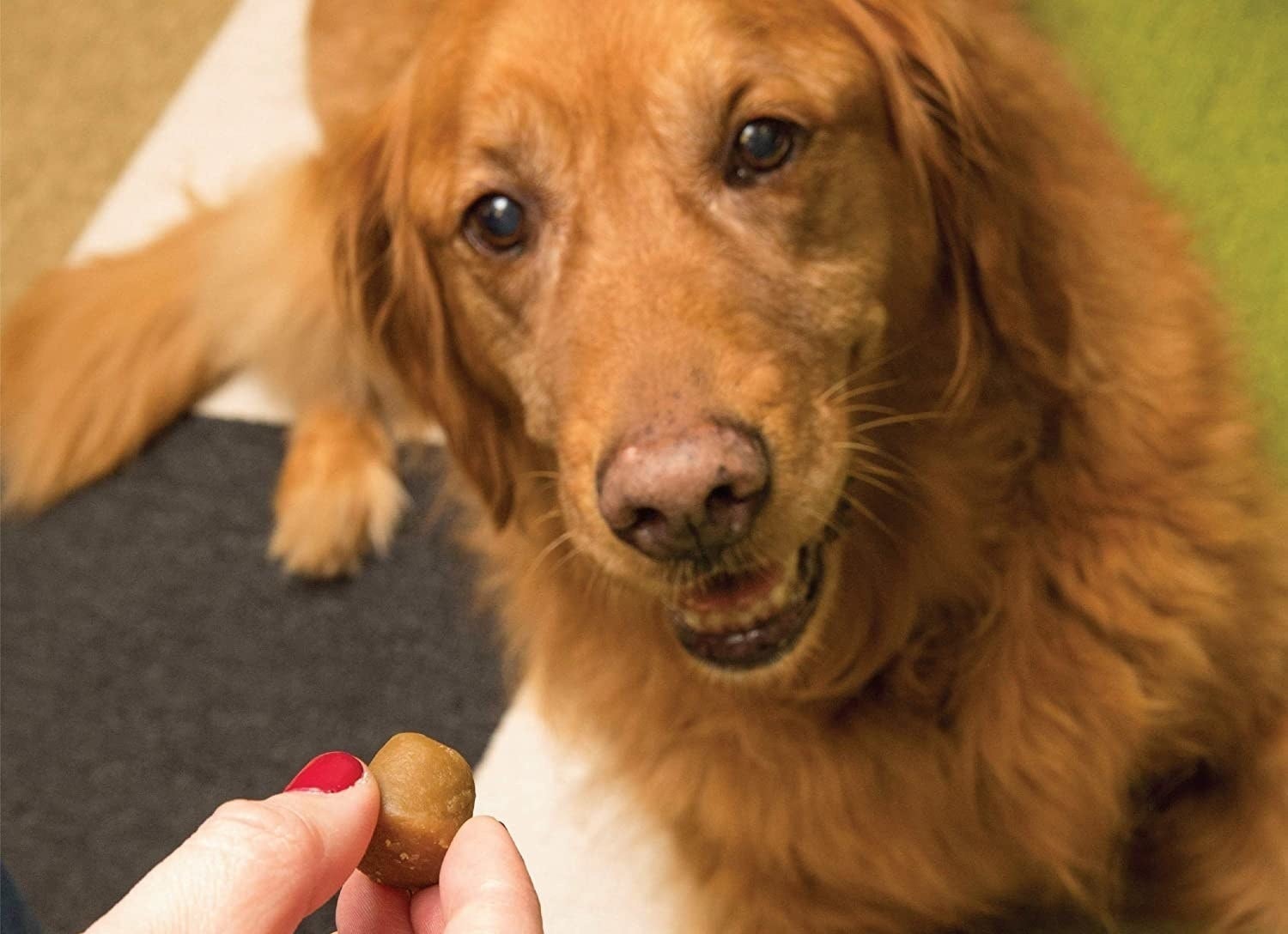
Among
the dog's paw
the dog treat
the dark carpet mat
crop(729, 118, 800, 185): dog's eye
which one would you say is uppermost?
crop(729, 118, 800, 185): dog's eye

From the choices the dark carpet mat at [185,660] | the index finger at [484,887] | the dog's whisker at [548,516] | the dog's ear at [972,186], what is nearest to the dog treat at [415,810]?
the index finger at [484,887]

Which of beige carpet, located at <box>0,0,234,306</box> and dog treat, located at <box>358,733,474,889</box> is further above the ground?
dog treat, located at <box>358,733,474,889</box>

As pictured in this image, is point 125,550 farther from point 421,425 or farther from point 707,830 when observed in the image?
point 707,830

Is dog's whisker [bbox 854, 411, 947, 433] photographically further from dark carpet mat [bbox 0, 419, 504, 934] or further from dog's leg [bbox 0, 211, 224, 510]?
dog's leg [bbox 0, 211, 224, 510]

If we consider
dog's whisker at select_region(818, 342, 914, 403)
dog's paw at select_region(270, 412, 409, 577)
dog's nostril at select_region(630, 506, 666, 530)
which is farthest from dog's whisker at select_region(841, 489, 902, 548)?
dog's paw at select_region(270, 412, 409, 577)

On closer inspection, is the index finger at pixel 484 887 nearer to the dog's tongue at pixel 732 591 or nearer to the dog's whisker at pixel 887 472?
the dog's tongue at pixel 732 591

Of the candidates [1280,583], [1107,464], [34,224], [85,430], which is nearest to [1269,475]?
[1280,583]

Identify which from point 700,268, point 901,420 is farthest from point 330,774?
point 901,420
